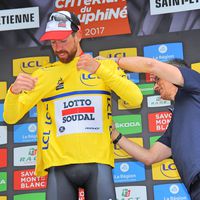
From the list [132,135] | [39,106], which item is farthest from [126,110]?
[39,106]

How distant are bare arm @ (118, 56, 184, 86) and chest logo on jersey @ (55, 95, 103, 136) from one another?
241 mm

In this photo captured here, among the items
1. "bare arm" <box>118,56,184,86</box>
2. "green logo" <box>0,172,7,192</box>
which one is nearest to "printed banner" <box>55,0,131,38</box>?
"green logo" <box>0,172,7,192</box>

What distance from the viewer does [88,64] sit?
7.22 ft

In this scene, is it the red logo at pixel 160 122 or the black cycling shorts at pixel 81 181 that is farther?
the red logo at pixel 160 122

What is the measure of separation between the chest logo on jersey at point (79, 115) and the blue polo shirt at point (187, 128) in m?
0.36

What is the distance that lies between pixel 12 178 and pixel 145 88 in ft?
3.68

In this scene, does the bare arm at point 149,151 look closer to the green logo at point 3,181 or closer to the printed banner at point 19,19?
the green logo at point 3,181

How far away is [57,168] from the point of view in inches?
91.4

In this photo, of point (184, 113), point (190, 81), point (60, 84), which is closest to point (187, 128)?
point (184, 113)

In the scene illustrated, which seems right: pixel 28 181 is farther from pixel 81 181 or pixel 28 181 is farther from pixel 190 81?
pixel 190 81

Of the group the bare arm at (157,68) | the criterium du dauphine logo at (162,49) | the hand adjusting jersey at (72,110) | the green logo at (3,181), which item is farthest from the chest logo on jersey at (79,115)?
the green logo at (3,181)

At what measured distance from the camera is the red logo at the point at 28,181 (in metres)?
3.56

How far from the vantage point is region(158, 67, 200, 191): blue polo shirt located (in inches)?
85.9

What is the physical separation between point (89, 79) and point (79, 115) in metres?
0.18
